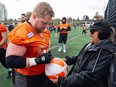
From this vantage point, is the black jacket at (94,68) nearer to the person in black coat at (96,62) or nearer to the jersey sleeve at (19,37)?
the person in black coat at (96,62)

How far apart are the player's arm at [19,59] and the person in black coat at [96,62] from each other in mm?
337

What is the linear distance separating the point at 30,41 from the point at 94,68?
811 mm

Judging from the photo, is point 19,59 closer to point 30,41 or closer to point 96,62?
point 30,41

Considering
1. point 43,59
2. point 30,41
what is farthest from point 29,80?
Result: point 30,41

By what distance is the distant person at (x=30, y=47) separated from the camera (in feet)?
9.01

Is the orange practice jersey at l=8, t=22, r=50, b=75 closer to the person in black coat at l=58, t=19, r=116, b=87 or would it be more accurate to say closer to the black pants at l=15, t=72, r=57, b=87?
the black pants at l=15, t=72, r=57, b=87

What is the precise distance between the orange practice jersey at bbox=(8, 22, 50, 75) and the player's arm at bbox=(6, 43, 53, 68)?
0.06 metres

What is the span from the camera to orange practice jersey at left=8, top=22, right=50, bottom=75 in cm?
276

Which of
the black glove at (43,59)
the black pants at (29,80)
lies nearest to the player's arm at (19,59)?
the black glove at (43,59)

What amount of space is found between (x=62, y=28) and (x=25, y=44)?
1041 centimetres

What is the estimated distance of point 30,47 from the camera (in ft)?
9.43

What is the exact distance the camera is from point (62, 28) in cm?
1313

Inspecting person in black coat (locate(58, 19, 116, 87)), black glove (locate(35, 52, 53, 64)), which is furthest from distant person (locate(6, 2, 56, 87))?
person in black coat (locate(58, 19, 116, 87))

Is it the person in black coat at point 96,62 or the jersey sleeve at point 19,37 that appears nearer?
the person in black coat at point 96,62
